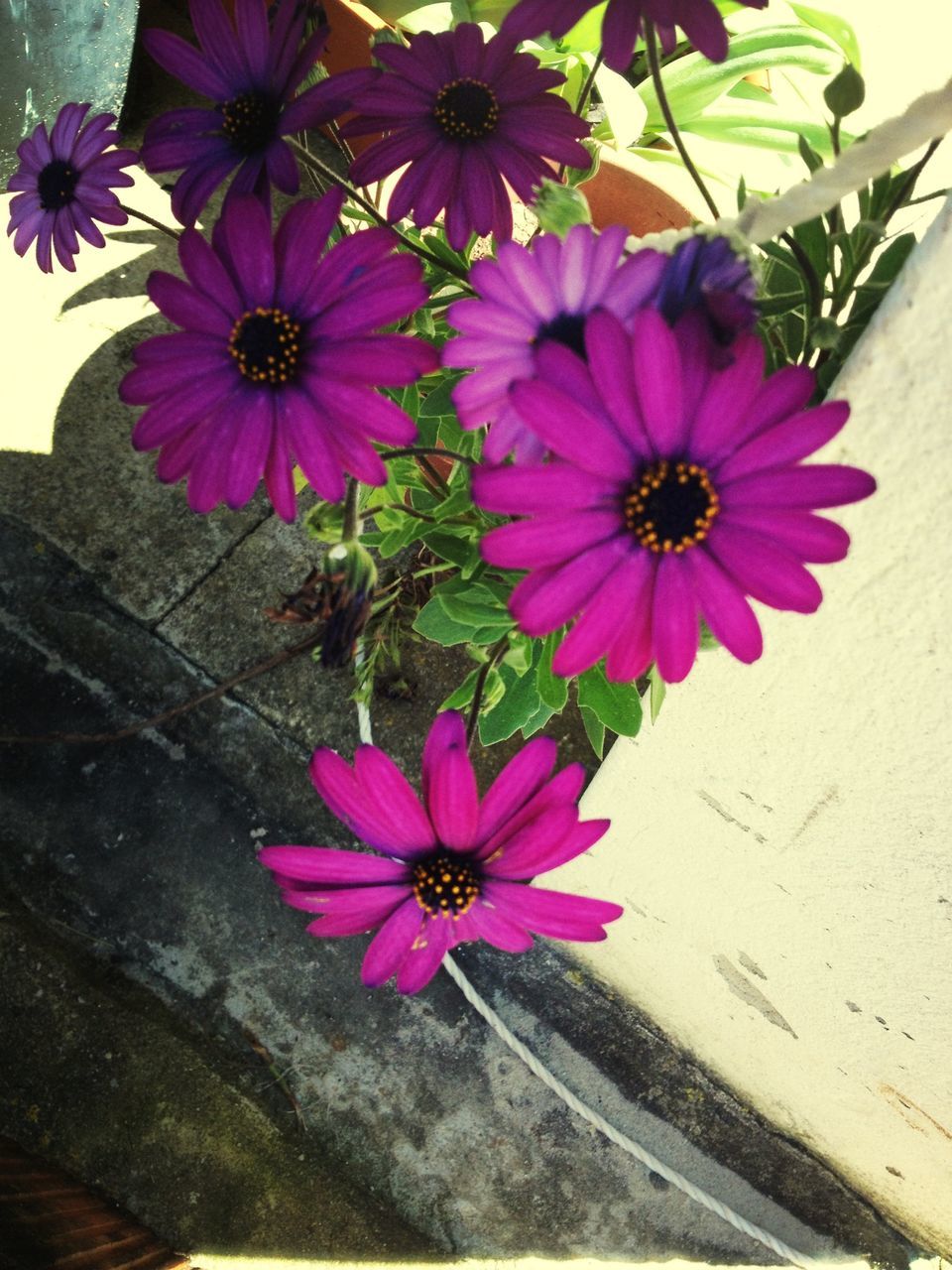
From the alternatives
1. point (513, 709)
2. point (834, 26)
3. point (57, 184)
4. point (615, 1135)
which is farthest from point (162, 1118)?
point (834, 26)

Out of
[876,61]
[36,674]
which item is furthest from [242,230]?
[876,61]

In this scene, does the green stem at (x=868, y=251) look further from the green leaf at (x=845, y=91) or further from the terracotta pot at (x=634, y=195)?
the terracotta pot at (x=634, y=195)

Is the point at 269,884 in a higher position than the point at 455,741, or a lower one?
lower

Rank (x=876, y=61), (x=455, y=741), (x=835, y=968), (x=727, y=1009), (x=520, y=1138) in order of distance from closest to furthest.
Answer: (x=455, y=741) → (x=835, y=968) → (x=727, y=1009) → (x=520, y=1138) → (x=876, y=61)

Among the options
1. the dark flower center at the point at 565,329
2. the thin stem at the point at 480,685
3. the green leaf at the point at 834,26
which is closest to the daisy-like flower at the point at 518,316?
the dark flower center at the point at 565,329

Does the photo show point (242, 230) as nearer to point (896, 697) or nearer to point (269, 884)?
point (896, 697)

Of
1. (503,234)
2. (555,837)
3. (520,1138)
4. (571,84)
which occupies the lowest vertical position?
(520,1138)

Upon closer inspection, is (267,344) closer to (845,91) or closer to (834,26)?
(845,91)
